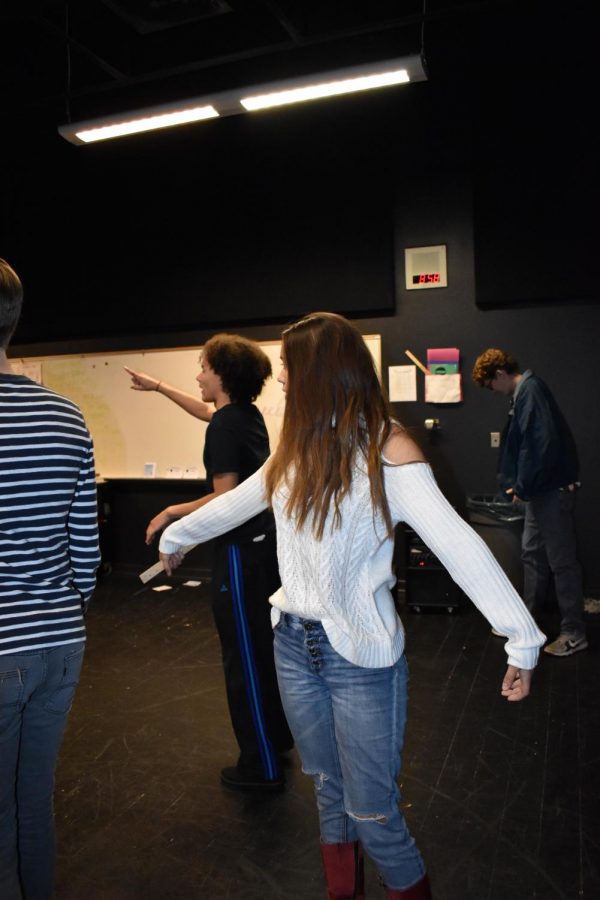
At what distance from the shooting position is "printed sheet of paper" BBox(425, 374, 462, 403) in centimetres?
489

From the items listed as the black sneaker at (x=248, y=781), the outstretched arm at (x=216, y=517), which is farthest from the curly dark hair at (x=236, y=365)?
the black sneaker at (x=248, y=781)

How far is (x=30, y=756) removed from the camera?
1.37 meters

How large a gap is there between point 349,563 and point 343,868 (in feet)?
2.19

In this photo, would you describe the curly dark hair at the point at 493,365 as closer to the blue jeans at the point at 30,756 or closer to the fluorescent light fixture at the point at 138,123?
the fluorescent light fixture at the point at 138,123

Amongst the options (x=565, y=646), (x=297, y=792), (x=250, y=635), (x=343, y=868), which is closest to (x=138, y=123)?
(x=250, y=635)

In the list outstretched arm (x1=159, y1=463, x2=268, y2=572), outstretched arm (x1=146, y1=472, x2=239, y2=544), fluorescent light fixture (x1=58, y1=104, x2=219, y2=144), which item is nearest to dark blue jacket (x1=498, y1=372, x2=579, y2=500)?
outstretched arm (x1=146, y1=472, x2=239, y2=544)

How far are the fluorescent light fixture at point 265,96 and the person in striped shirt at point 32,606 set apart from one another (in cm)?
302

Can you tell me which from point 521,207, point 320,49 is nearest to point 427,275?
point 521,207

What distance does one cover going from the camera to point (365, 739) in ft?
4.46

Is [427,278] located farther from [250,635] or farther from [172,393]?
[250,635]

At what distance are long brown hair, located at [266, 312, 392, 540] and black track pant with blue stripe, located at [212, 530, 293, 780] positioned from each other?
1.02 metres

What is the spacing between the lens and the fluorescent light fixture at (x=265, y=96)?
148 inches

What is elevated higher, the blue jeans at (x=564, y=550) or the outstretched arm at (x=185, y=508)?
the outstretched arm at (x=185, y=508)

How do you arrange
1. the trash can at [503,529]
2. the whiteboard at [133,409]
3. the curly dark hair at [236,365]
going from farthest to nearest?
the whiteboard at [133,409] < the trash can at [503,529] < the curly dark hair at [236,365]
